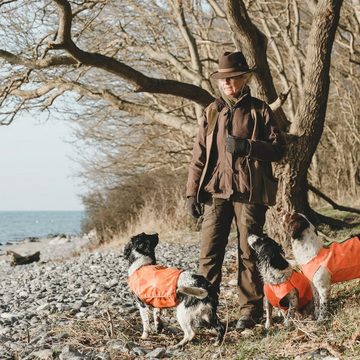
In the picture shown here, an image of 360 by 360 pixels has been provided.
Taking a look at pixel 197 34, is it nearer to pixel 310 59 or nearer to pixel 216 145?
pixel 310 59

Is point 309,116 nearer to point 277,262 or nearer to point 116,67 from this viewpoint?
point 116,67

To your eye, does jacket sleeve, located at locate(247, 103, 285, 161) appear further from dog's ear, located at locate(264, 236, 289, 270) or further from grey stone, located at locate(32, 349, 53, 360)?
grey stone, located at locate(32, 349, 53, 360)

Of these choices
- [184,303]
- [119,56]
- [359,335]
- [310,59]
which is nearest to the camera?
[359,335]

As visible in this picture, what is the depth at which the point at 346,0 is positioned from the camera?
59.5ft

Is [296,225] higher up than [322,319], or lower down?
higher up

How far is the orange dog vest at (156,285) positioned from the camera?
5.86 m

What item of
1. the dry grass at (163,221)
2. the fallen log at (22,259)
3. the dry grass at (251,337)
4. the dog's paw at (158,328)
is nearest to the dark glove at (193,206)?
the dry grass at (251,337)

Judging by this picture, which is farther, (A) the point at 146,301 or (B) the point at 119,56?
(B) the point at 119,56

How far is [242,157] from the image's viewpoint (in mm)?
6043

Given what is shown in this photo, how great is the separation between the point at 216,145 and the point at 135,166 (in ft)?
52.0

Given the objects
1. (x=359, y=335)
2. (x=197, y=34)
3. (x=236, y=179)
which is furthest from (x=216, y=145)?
(x=197, y=34)

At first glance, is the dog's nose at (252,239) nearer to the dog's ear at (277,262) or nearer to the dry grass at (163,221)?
the dog's ear at (277,262)

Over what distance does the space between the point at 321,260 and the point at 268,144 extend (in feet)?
3.82

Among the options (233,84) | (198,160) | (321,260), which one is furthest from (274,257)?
(233,84)
